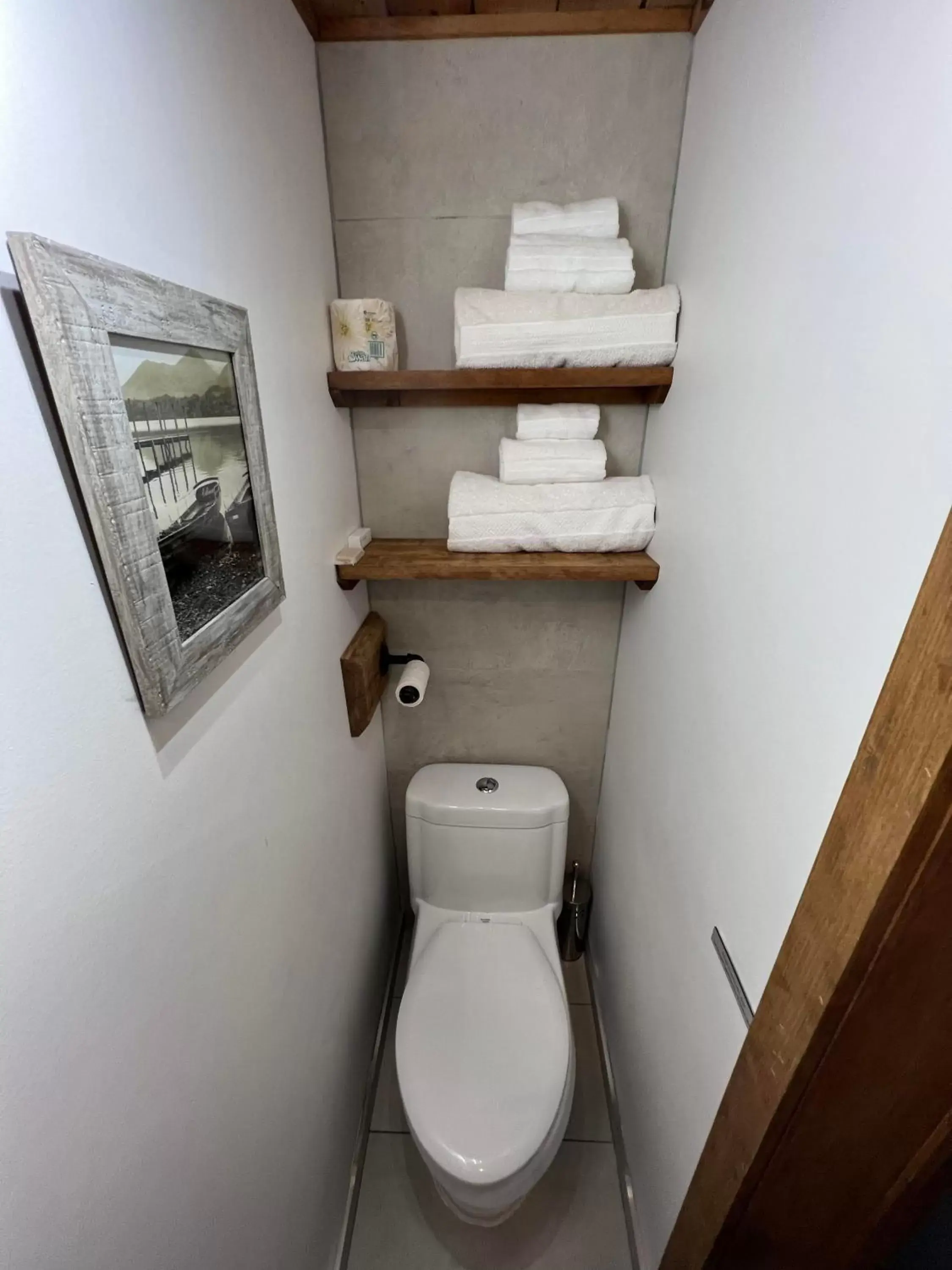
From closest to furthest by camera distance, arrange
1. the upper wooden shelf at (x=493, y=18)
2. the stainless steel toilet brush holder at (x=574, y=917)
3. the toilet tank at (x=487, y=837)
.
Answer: the upper wooden shelf at (x=493, y=18) → the toilet tank at (x=487, y=837) → the stainless steel toilet brush holder at (x=574, y=917)

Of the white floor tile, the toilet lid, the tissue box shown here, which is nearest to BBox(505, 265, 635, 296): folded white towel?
the tissue box

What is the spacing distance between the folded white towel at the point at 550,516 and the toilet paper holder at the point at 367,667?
12.2 inches

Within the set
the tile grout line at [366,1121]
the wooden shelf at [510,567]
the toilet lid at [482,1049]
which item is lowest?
the tile grout line at [366,1121]

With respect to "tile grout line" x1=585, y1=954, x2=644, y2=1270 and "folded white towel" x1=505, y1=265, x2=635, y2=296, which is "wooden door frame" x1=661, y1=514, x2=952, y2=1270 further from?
"folded white towel" x1=505, y1=265, x2=635, y2=296

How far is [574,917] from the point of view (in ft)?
5.51

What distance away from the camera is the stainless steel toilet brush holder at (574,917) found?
1.68m

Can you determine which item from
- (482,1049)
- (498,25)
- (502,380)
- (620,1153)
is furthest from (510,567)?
(620,1153)

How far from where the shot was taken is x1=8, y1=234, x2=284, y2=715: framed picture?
39 centimetres

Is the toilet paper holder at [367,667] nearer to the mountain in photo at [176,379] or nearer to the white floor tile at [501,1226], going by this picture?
the mountain in photo at [176,379]

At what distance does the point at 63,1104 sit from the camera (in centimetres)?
42

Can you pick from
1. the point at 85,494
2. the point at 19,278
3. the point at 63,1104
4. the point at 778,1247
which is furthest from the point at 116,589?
the point at 778,1247

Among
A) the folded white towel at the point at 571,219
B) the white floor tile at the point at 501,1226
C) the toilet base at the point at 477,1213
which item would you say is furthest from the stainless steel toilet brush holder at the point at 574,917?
the folded white towel at the point at 571,219

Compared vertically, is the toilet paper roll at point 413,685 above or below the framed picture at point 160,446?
below

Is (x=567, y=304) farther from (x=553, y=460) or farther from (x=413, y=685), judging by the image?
(x=413, y=685)
